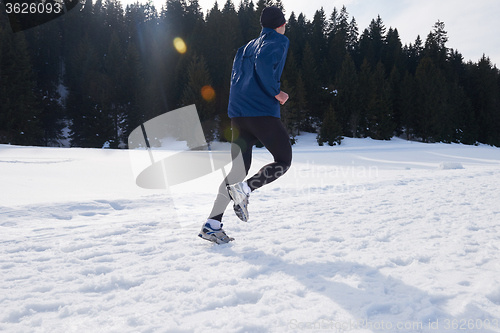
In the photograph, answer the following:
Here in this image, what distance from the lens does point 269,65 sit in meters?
2.02

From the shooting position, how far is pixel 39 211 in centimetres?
310

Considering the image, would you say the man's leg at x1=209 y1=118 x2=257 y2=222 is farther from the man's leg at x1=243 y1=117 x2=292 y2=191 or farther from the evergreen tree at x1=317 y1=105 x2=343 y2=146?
the evergreen tree at x1=317 y1=105 x2=343 y2=146

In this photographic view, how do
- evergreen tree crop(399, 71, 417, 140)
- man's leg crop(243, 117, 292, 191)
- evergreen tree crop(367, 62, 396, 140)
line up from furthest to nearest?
evergreen tree crop(399, 71, 417, 140) < evergreen tree crop(367, 62, 396, 140) < man's leg crop(243, 117, 292, 191)

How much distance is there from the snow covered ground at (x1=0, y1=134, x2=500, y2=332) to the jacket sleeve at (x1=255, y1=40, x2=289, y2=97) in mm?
1099

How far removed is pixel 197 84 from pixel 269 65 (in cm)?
2636

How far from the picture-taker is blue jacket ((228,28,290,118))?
6.65ft

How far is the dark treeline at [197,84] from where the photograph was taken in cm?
2694

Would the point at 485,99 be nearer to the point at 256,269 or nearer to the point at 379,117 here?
the point at 379,117

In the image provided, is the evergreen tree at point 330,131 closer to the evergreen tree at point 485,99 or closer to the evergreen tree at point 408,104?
the evergreen tree at point 408,104

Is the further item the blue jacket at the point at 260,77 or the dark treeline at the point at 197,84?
the dark treeline at the point at 197,84

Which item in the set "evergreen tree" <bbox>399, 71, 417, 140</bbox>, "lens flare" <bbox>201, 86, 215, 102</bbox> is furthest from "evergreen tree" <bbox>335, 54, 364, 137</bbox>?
"lens flare" <bbox>201, 86, 215, 102</bbox>

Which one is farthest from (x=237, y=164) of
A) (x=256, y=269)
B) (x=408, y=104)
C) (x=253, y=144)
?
(x=408, y=104)

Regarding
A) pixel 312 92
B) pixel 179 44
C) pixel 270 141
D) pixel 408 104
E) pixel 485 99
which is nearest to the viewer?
pixel 270 141

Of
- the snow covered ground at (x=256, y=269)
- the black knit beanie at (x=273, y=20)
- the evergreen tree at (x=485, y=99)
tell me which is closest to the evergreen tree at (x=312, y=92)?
the evergreen tree at (x=485, y=99)
